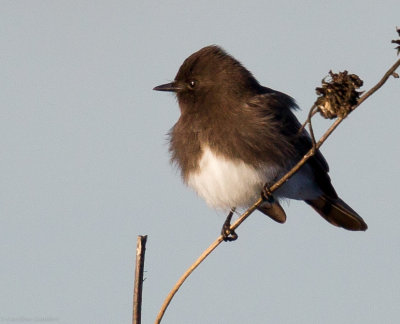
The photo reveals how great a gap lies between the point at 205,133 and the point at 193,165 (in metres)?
0.31

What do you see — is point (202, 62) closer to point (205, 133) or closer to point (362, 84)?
point (205, 133)

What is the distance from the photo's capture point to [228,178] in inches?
256

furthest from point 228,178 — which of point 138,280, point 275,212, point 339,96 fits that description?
point 138,280

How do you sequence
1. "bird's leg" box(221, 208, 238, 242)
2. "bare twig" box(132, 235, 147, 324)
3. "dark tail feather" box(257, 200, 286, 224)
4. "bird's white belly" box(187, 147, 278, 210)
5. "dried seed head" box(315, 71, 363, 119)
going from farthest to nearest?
"dark tail feather" box(257, 200, 286, 224) → "bird's leg" box(221, 208, 238, 242) → "bird's white belly" box(187, 147, 278, 210) → "dried seed head" box(315, 71, 363, 119) → "bare twig" box(132, 235, 147, 324)

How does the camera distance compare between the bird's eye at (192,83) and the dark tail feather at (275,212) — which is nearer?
the bird's eye at (192,83)

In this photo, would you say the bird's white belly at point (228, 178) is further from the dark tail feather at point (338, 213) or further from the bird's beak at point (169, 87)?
the dark tail feather at point (338, 213)

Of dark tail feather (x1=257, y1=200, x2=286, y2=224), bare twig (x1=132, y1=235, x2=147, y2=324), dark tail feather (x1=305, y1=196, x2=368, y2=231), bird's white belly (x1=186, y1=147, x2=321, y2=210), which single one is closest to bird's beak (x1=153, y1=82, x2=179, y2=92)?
bird's white belly (x1=186, y1=147, x2=321, y2=210)

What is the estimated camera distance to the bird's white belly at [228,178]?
21.2 feet

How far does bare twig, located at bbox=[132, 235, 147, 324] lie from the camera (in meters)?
3.50

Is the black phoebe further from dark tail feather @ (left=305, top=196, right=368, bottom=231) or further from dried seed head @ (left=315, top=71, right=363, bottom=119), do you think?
dried seed head @ (left=315, top=71, right=363, bottom=119)

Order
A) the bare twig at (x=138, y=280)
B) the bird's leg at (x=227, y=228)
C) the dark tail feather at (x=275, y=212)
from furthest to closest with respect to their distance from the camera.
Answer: the dark tail feather at (x=275, y=212) → the bird's leg at (x=227, y=228) → the bare twig at (x=138, y=280)

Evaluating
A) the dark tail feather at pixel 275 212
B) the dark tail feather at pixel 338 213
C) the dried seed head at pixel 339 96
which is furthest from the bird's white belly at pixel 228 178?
the dried seed head at pixel 339 96

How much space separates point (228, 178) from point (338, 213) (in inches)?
69.3

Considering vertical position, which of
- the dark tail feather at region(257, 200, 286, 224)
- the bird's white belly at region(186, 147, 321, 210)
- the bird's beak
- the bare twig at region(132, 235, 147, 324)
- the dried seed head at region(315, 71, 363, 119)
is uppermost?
the bird's beak
